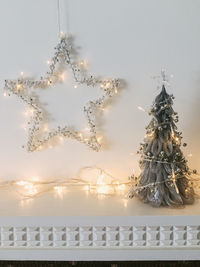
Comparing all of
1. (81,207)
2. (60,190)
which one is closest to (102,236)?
(81,207)

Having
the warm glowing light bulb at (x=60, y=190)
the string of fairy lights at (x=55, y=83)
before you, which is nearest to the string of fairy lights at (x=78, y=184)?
the warm glowing light bulb at (x=60, y=190)

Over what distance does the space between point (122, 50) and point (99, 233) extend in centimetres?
72

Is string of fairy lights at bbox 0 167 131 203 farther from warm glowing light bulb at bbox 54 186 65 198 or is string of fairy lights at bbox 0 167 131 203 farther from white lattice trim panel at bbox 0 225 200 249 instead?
white lattice trim panel at bbox 0 225 200 249

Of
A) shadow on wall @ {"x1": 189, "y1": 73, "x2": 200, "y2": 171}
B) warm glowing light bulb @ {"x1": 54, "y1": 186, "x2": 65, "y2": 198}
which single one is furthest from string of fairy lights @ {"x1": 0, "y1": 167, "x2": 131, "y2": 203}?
shadow on wall @ {"x1": 189, "y1": 73, "x2": 200, "y2": 171}

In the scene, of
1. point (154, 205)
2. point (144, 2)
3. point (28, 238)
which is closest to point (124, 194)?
point (154, 205)

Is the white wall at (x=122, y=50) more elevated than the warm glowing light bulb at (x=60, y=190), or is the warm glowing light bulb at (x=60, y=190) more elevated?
the white wall at (x=122, y=50)

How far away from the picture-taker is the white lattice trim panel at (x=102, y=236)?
1.13 metres

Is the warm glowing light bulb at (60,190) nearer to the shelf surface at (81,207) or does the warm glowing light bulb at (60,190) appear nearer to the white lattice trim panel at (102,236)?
the shelf surface at (81,207)

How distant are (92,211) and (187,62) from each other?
2.31ft

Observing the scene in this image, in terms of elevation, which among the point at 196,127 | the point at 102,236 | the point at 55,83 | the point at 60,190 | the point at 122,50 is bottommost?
the point at 102,236

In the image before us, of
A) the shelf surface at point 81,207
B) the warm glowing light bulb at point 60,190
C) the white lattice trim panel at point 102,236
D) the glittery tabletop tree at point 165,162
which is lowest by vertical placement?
the white lattice trim panel at point 102,236

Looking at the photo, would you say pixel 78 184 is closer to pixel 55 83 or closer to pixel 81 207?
pixel 81 207

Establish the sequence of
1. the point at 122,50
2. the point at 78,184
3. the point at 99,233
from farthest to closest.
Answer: the point at 78,184
the point at 122,50
the point at 99,233

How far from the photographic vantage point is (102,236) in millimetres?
1145
